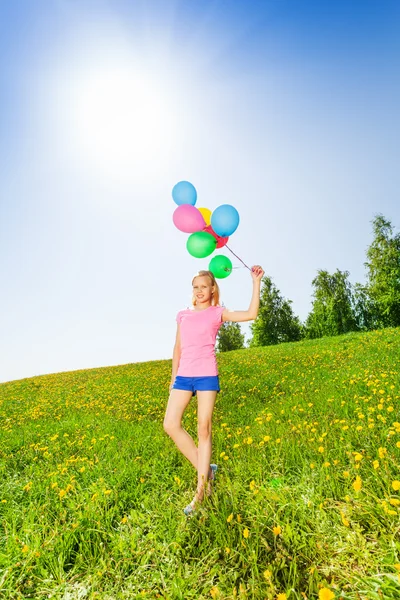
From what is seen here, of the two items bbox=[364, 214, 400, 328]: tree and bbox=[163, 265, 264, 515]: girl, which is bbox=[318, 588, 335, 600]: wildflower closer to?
bbox=[163, 265, 264, 515]: girl

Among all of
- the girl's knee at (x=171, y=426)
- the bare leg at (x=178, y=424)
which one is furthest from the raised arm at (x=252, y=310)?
the girl's knee at (x=171, y=426)

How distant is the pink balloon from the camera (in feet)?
14.0

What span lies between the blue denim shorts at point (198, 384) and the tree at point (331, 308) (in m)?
37.0

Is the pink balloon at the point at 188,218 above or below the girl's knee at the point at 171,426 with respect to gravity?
above

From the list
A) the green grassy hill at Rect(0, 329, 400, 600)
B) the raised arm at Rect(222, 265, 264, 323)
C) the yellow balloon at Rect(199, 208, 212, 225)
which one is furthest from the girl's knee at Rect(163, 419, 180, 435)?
the yellow balloon at Rect(199, 208, 212, 225)

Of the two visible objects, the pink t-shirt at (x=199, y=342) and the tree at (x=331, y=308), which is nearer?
the pink t-shirt at (x=199, y=342)

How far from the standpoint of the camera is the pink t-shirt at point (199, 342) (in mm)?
3436

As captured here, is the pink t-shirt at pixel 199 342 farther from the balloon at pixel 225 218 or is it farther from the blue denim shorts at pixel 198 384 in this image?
the balloon at pixel 225 218

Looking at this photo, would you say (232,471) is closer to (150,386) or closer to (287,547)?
(287,547)

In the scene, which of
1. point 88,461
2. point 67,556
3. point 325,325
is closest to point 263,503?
point 67,556

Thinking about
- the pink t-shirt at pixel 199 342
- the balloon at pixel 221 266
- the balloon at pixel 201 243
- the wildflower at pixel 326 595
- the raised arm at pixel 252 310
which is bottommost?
the wildflower at pixel 326 595

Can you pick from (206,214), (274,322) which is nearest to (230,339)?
(274,322)

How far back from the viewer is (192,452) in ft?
11.3

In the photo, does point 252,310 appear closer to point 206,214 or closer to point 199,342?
point 199,342
